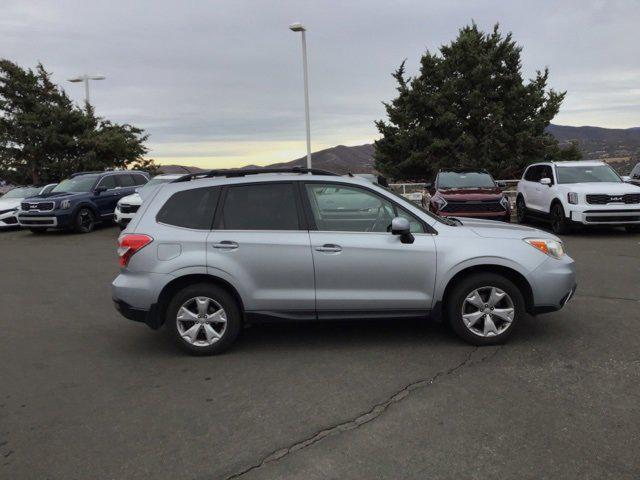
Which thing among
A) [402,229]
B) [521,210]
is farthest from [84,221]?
[402,229]

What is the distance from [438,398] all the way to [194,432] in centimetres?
170

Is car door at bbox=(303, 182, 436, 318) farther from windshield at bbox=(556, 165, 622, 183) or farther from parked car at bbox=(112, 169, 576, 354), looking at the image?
windshield at bbox=(556, 165, 622, 183)

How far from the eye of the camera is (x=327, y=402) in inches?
160

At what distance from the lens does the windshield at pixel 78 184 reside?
57.2ft

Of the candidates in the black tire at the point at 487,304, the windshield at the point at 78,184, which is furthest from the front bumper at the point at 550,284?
the windshield at the point at 78,184

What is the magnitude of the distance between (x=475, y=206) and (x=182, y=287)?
9.71 meters

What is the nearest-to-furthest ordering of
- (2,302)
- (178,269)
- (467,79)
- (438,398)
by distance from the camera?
(438,398), (178,269), (2,302), (467,79)

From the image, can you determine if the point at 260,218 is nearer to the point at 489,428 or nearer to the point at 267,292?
the point at 267,292

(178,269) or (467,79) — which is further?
(467,79)

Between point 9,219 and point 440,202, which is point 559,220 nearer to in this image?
point 440,202

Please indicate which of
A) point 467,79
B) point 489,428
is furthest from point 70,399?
point 467,79

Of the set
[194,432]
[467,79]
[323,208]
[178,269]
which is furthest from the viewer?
[467,79]

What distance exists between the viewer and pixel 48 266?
10.8 m

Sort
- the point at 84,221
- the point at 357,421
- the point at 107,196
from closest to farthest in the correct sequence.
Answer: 1. the point at 357,421
2. the point at 84,221
3. the point at 107,196
